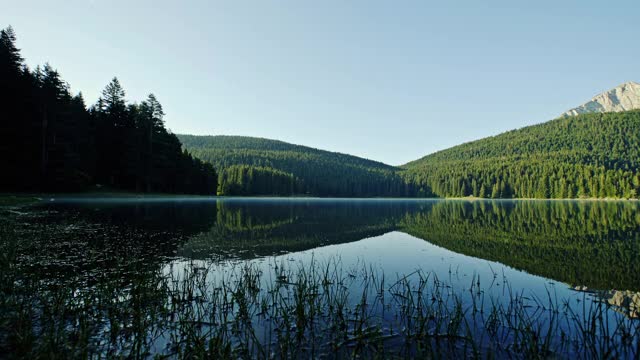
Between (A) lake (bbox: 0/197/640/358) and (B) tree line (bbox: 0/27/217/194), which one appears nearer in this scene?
(A) lake (bbox: 0/197/640/358)

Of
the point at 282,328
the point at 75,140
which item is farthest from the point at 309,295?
the point at 75,140

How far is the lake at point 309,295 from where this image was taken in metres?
6.52

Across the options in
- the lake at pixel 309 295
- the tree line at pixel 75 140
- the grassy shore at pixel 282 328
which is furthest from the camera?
the tree line at pixel 75 140

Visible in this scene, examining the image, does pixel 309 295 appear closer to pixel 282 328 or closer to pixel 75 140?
pixel 282 328

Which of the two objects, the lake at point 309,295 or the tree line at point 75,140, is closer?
the lake at point 309,295

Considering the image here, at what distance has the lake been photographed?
21.4 feet

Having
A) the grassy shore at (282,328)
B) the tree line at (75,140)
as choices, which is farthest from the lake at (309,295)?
the tree line at (75,140)

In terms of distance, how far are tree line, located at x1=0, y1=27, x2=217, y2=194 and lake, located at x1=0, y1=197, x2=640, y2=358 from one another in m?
39.6

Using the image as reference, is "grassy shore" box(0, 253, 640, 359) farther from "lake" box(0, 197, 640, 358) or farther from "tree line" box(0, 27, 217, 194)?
"tree line" box(0, 27, 217, 194)

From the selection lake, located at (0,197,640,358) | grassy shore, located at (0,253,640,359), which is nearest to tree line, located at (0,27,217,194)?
lake, located at (0,197,640,358)

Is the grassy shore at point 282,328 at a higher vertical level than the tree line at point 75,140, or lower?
lower

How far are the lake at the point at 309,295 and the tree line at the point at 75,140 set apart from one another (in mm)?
39575

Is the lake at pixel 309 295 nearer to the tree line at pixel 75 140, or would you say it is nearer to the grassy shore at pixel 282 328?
the grassy shore at pixel 282 328

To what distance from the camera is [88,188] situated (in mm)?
61281
